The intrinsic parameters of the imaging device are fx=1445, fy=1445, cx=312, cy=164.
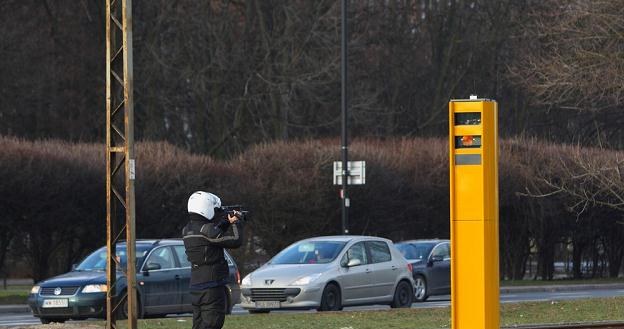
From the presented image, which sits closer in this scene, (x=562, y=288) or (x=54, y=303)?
(x=54, y=303)

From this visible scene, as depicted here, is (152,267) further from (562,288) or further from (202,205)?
(562,288)

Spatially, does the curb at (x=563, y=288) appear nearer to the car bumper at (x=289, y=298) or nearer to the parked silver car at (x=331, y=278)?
the parked silver car at (x=331, y=278)

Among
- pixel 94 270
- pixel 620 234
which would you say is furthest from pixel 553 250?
pixel 94 270

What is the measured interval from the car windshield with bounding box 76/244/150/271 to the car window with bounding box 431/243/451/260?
32.2 feet

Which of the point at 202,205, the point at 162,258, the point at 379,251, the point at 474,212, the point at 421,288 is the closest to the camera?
the point at 202,205

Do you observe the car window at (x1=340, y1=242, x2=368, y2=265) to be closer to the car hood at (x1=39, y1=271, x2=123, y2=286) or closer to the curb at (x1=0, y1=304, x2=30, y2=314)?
the car hood at (x1=39, y1=271, x2=123, y2=286)

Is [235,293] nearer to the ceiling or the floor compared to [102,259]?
nearer to the floor

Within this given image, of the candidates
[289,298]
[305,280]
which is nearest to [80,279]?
[289,298]

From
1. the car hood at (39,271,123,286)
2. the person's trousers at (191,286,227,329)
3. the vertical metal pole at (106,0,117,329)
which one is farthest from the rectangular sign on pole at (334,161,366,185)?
the person's trousers at (191,286,227,329)

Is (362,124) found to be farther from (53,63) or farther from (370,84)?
(53,63)

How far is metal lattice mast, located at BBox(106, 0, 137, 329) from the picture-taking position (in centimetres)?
1717

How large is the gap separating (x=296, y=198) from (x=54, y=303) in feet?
54.9

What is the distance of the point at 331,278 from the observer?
25.2 m

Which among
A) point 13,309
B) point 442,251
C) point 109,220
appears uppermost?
point 109,220
